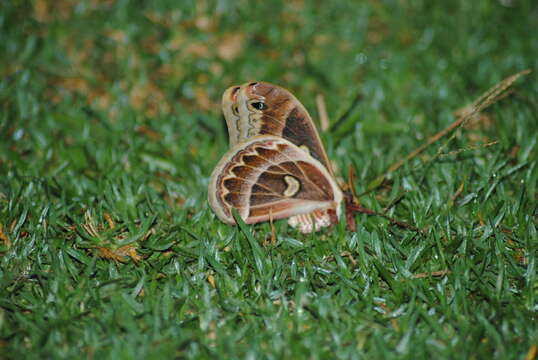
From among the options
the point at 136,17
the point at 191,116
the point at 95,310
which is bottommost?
the point at 95,310

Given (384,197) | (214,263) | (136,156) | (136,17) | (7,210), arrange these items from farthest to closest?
(136,17) → (136,156) → (384,197) → (7,210) → (214,263)

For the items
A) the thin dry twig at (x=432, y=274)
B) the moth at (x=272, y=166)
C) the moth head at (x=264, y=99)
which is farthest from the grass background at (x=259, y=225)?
the moth head at (x=264, y=99)

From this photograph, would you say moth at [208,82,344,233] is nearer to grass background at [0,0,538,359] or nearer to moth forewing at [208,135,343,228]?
moth forewing at [208,135,343,228]

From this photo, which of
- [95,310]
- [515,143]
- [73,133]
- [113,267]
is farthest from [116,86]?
[515,143]

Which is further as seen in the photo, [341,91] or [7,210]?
[341,91]

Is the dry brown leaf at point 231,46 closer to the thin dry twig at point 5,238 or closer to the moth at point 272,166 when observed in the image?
the moth at point 272,166

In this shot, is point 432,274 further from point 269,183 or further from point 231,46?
point 231,46

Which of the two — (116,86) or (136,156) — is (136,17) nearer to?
(116,86)

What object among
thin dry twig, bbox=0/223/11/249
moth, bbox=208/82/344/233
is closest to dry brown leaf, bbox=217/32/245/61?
moth, bbox=208/82/344/233
